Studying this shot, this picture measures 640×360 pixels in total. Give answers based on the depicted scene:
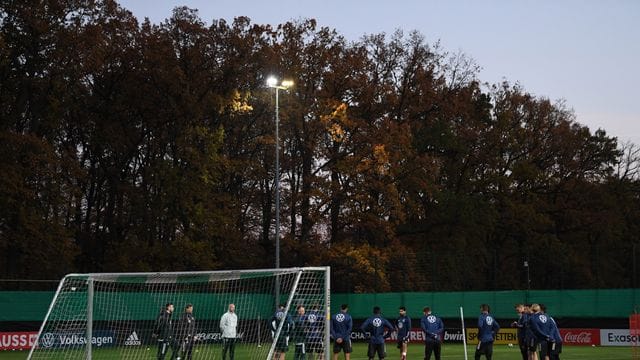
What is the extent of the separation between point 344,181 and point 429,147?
943 centimetres

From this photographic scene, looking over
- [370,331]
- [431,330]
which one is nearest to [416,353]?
[431,330]

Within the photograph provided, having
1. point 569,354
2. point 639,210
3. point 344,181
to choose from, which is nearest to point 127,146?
point 344,181

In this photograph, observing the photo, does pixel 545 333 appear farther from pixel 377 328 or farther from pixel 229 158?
pixel 229 158

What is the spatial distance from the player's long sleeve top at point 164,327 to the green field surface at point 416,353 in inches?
85.3

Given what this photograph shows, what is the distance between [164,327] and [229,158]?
1075 inches

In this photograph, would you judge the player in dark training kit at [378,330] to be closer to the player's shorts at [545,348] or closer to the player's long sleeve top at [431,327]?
the player's long sleeve top at [431,327]

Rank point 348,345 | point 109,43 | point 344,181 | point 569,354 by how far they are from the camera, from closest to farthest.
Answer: point 348,345, point 569,354, point 109,43, point 344,181

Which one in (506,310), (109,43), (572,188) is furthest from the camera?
(572,188)

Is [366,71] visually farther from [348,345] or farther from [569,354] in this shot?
[348,345]

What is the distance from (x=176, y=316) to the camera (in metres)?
29.6

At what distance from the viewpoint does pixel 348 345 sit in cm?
2639

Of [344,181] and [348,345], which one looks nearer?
[348,345]

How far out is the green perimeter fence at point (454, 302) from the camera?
37062 millimetres

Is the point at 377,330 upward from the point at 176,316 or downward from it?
downward
